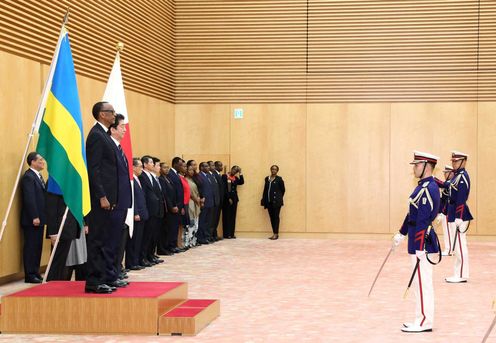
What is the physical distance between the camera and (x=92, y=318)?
6922mm

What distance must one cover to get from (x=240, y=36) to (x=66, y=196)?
445 inches

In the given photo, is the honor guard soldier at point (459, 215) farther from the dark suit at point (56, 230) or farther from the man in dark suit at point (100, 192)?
the man in dark suit at point (100, 192)

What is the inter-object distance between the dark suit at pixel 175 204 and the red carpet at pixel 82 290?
579 cm

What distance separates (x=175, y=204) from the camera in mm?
13477

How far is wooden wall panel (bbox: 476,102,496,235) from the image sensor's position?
57.3ft

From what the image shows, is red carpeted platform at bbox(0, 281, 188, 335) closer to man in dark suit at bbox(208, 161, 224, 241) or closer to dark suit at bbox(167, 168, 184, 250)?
dark suit at bbox(167, 168, 184, 250)

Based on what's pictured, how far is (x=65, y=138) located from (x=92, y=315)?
183 cm

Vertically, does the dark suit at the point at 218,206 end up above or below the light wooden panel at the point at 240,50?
below

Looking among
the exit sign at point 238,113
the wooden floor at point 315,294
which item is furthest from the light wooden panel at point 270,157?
the wooden floor at point 315,294

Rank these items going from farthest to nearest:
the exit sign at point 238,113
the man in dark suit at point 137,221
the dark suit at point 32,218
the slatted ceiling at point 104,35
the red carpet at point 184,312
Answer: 1. the exit sign at point 238,113
2. the man in dark suit at point 137,221
3. the slatted ceiling at point 104,35
4. the dark suit at point 32,218
5. the red carpet at point 184,312

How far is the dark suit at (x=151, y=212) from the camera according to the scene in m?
12.1

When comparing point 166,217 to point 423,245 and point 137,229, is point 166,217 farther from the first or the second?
point 423,245

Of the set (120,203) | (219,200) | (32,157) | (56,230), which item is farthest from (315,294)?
(219,200)

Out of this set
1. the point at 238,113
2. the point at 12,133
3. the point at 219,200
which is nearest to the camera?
the point at 12,133
